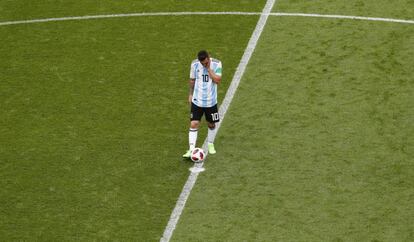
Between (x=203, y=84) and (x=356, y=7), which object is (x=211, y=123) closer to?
(x=203, y=84)

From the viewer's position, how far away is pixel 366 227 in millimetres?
12445

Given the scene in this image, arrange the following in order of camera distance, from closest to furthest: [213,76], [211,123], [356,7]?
[213,76], [211,123], [356,7]

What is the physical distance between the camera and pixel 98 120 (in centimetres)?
1541

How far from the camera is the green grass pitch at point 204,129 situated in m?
12.8

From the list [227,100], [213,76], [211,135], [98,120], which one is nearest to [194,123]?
[211,135]

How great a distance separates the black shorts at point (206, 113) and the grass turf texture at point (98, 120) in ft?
2.36

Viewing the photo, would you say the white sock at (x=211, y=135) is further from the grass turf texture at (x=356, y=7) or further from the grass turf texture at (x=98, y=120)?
the grass turf texture at (x=356, y=7)

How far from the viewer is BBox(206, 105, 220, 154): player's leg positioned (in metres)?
14.1

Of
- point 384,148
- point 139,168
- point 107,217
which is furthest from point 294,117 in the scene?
point 107,217

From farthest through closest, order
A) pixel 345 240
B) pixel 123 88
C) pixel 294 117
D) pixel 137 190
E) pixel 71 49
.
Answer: pixel 71 49, pixel 123 88, pixel 294 117, pixel 137 190, pixel 345 240

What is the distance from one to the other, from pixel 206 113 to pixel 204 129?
1102 mm

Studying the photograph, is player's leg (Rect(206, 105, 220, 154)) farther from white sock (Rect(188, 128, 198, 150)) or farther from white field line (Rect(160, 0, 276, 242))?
white sock (Rect(188, 128, 198, 150))

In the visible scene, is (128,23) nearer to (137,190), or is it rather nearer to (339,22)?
(339,22)

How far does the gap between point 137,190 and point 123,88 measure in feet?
10.7
